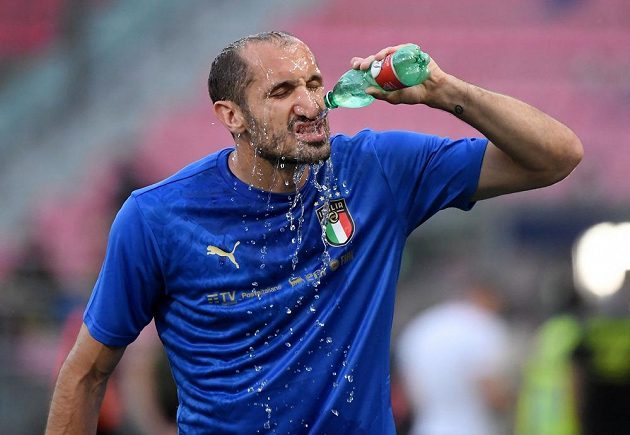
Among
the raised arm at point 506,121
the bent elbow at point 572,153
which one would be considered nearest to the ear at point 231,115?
the raised arm at point 506,121

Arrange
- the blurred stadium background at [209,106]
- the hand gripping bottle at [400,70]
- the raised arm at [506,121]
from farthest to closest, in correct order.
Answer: the blurred stadium background at [209,106] → the raised arm at [506,121] → the hand gripping bottle at [400,70]

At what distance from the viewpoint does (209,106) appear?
9445 mm

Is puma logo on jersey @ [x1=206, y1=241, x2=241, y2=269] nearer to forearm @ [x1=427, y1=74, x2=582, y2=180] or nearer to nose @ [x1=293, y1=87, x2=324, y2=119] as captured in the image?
nose @ [x1=293, y1=87, x2=324, y2=119]

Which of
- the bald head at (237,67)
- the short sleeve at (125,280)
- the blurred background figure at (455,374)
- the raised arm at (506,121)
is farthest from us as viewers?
the blurred background figure at (455,374)

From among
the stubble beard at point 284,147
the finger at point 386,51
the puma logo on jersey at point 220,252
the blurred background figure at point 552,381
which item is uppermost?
the finger at point 386,51

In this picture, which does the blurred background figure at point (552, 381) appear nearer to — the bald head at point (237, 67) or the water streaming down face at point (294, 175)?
the water streaming down face at point (294, 175)

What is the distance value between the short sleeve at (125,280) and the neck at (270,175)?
14.4 inches

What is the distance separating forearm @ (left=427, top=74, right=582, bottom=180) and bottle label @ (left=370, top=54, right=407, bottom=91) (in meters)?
0.15

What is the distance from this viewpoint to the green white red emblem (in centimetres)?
350

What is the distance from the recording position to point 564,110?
9062 mm

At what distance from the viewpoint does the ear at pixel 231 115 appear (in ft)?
11.9

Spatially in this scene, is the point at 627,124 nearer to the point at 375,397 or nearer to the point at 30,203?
the point at 30,203

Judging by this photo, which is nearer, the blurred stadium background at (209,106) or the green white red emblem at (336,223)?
the green white red emblem at (336,223)

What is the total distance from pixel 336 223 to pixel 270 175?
262mm
